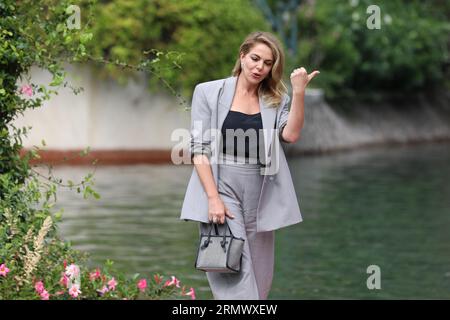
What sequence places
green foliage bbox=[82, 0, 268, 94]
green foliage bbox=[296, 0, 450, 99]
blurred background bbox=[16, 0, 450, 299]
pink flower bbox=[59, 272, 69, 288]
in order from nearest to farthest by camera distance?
1. pink flower bbox=[59, 272, 69, 288]
2. blurred background bbox=[16, 0, 450, 299]
3. green foliage bbox=[82, 0, 268, 94]
4. green foliage bbox=[296, 0, 450, 99]

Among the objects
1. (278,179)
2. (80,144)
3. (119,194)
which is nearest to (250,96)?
(278,179)

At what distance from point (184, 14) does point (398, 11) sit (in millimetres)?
9274

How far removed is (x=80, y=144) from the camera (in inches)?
942

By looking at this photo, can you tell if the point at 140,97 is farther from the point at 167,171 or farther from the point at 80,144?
the point at 167,171

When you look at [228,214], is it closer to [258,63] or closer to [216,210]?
[216,210]

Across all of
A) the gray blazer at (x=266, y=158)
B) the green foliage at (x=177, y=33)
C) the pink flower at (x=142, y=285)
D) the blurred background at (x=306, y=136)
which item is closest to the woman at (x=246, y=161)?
the gray blazer at (x=266, y=158)

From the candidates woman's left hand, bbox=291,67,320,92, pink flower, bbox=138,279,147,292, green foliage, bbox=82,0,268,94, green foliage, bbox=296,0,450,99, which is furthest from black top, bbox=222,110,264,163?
green foliage, bbox=296,0,450,99

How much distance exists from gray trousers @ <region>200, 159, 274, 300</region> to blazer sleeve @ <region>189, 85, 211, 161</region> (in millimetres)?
140

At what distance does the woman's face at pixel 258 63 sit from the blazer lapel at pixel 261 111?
117 millimetres

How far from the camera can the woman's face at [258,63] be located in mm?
6430

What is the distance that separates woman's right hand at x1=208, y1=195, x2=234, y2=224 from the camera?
20.7 feet

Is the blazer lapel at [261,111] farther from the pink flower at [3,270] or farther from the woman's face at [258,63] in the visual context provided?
the pink flower at [3,270]

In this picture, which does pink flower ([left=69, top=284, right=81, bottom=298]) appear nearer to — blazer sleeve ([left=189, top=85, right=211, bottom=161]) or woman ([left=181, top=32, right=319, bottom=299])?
woman ([left=181, top=32, right=319, bottom=299])
